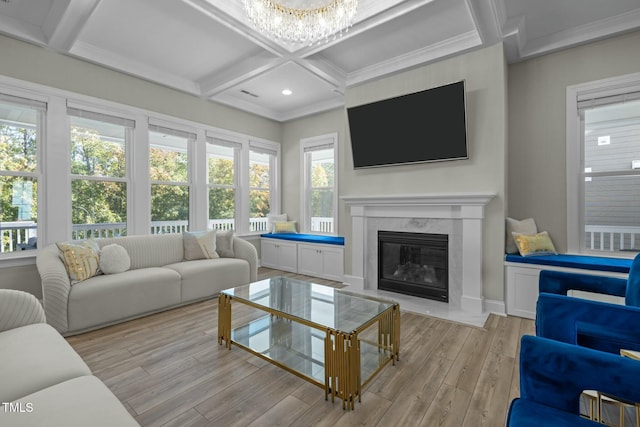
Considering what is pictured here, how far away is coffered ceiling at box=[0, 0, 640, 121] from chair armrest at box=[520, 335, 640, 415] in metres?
2.66

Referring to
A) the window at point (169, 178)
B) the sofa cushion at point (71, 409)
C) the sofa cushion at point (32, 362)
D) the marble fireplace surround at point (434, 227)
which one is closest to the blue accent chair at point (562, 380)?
the sofa cushion at point (71, 409)

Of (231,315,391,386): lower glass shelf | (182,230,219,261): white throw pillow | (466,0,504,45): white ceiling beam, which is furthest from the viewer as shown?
(182,230,219,261): white throw pillow

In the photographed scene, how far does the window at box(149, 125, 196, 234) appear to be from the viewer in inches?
163

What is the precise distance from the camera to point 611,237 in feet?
9.95

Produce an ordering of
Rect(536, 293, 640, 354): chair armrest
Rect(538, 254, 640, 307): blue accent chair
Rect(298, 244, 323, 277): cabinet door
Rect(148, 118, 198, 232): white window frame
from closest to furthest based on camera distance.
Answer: Rect(536, 293, 640, 354): chair armrest < Rect(538, 254, 640, 307): blue accent chair < Rect(148, 118, 198, 232): white window frame < Rect(298, 244, 323, 277): cabinet door

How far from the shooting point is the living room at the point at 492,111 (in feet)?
9.83

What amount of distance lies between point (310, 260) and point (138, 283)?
2.43m

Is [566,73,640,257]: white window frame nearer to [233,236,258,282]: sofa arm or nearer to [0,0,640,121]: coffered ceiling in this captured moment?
[0,0,640,121]: coffered ceiling

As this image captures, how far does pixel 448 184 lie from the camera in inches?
133

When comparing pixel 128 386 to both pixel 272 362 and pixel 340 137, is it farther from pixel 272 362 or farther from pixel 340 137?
pixel 340 137

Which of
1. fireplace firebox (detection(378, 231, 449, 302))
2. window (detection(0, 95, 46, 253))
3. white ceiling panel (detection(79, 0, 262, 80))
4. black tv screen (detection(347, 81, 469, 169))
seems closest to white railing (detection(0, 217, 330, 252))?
window (detection(0, 95, 46, 253))

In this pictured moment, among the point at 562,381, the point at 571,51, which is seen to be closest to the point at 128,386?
the point at 562,381

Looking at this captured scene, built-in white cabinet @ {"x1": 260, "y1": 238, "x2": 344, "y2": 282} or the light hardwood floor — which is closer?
the light hardwood floor

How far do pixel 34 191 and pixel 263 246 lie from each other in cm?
315
